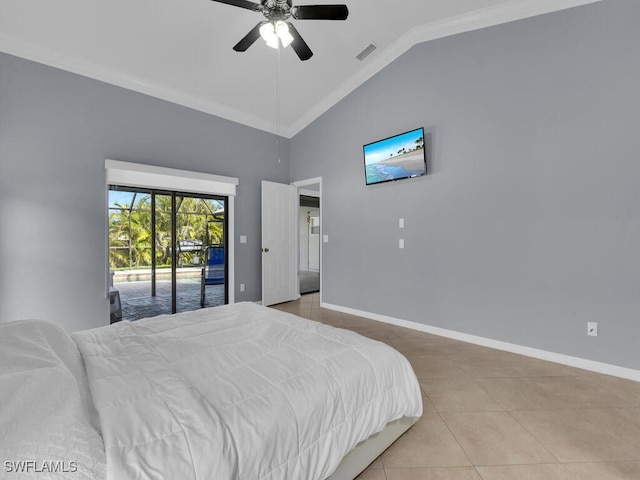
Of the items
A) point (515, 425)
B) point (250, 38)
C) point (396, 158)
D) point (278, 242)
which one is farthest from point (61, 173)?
point (515, 425)

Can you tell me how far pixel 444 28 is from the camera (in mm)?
3365

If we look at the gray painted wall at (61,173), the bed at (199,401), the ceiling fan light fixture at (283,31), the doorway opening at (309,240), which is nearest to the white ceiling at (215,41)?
the gray painted wall at (61,173)

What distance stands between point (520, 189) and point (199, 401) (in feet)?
11.0

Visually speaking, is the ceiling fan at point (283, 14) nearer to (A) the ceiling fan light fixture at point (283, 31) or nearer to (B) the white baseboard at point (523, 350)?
(A) the ceiling fan light fixture at point (283, 31)

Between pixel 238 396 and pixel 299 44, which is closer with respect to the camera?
pixel 238 396

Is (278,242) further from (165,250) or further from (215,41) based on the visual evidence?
(215,41)

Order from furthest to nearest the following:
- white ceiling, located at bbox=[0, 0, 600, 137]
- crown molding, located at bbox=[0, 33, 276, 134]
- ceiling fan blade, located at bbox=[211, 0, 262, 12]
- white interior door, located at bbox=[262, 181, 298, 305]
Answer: white interior door, located at bbox=[262, 181, 298, 305]
crown molding, located at bbox=[0, 33, 276, 134]
white ceiling, located at bbox=[0, 0, 600, 137]
ceiling fan blade, located at bbox=[211, 0, 262, 12]

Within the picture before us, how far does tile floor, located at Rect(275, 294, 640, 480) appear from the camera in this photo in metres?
1.46

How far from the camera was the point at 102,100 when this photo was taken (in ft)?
10.7

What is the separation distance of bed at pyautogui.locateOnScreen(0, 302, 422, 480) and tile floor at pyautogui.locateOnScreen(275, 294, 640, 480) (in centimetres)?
22

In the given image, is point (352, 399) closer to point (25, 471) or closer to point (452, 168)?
point (25, 471)

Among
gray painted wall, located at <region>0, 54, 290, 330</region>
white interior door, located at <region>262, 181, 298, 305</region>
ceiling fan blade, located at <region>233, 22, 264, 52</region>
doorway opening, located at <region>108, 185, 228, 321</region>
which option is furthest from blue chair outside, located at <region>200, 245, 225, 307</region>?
ceiling fan blade, located at <region>233, 22, 264, 52</region>

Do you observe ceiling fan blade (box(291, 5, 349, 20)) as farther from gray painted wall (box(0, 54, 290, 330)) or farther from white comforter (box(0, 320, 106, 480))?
white comforter (box(0, 320, 106, 480))

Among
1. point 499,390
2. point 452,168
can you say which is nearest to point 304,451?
point 499,390
